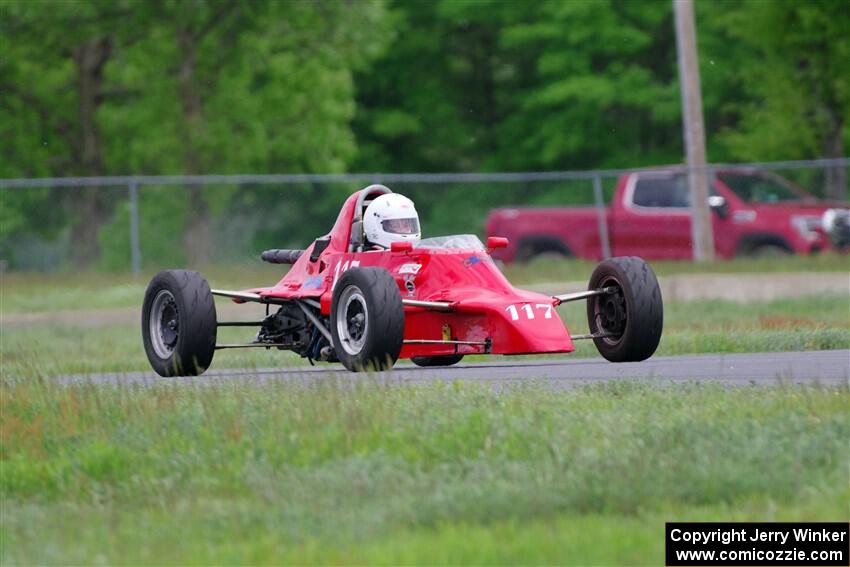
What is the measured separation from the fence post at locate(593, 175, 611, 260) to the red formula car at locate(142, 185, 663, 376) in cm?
1519

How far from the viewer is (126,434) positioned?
35.7ft

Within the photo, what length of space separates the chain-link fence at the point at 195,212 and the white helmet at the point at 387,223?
40.1ft

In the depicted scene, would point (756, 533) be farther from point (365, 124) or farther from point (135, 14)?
point (365, 124)

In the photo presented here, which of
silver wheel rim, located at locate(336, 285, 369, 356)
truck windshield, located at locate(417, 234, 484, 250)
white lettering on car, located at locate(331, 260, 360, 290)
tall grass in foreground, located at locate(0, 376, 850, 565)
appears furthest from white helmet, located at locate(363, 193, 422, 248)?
tall grass in foreground, located at locate(0, 376, 850, 565)

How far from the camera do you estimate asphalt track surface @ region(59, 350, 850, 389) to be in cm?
1299

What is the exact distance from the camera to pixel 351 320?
46.5 ft

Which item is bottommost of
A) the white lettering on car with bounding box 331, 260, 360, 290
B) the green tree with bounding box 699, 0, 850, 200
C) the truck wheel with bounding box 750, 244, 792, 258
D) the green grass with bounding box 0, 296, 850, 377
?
the green grass with bounding box 0, 296, 850, 377

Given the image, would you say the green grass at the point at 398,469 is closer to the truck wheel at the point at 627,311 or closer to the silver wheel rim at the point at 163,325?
the truck wheel at the point at 627,311

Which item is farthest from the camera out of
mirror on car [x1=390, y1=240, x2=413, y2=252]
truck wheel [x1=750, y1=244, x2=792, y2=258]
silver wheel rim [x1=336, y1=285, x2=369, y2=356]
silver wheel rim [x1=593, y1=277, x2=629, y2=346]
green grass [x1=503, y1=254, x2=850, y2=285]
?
truck wheel [x1=750, y1=244, x2=792, y2=258]

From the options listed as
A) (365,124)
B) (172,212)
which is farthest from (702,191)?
(365,124)

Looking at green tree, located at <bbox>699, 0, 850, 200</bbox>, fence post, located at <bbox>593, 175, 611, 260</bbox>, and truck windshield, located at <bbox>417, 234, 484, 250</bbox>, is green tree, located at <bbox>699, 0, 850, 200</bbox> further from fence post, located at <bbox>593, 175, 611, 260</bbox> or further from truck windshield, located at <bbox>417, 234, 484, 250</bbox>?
truck windshield, located at <bbox>417, 234, 484, 250</bbox>

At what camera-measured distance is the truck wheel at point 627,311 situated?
1432 cm

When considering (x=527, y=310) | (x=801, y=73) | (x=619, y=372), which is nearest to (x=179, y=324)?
(x=527, y=310)

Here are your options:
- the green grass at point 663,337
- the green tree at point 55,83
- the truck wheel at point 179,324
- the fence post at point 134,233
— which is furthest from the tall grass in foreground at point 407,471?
the green tree at point 55,83
